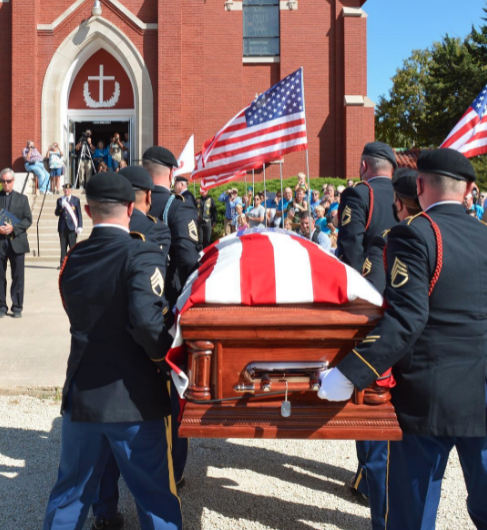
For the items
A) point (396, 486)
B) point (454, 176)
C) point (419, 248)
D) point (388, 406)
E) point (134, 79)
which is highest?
point (134, 79)

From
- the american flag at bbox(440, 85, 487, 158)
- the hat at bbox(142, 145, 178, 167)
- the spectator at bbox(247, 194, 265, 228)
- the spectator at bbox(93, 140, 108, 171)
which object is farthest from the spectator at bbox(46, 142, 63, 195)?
the hat at bbox(142, 145, 178, 167)

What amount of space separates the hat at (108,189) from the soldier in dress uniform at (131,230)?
514 millimetres

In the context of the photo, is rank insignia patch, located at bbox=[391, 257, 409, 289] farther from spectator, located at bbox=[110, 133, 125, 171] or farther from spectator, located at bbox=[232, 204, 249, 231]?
spectator, located at bbox=[110, 133, 125, 171]

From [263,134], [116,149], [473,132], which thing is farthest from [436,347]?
[116,149]

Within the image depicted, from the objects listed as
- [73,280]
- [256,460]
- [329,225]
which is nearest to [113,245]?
[73,280]

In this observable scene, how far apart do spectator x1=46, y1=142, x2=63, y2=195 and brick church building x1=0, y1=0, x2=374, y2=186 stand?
1022 millimetres

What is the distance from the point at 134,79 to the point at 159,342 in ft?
63.9

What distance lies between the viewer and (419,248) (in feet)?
7.47

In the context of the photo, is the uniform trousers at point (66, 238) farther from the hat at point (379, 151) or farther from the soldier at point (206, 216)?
the hat at point (379, 151)

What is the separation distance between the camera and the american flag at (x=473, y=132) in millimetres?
5461

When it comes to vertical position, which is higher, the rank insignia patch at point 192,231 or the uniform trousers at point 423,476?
the rank insignia patch at point 192,231

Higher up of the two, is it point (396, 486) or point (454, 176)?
point (454, 176)

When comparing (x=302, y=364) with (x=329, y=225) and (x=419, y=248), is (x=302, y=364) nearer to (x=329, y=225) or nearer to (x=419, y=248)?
(x=419, y=248)

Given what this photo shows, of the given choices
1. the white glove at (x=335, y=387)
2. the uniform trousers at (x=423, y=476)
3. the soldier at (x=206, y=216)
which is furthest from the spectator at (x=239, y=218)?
the white glove at (x=335, y=387)
